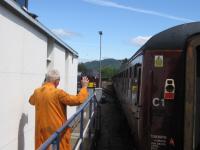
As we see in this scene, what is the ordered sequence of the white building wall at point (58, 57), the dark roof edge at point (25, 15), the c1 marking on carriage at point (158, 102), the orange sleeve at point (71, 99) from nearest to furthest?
the orange sleeve at point (71, 99) → the dark roof edge at point (25, 15) → the c1 marking on carriage at point (158, 102) → the white building wall at point (58, 57)

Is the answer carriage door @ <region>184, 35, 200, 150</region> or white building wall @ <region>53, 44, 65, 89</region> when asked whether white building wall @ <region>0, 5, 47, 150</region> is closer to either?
carriage door @ <region>184, 35, 200, 150</region>

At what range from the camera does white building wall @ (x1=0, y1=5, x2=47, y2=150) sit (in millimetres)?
6477

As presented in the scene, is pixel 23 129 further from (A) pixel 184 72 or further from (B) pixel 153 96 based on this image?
(A) pixel 184 72

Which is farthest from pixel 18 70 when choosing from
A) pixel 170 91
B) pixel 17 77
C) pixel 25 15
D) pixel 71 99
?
pixel 170 91

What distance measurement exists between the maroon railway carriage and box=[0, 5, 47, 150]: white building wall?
2202 millimetres

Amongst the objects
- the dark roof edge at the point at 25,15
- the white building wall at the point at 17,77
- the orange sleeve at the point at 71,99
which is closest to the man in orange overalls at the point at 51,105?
the orange sleeve at the point at 71,99

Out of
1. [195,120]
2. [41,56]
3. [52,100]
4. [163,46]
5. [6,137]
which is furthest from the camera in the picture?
[41,56]

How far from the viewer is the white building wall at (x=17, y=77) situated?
255 inches

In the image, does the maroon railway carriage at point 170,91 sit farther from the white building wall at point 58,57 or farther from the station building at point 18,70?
the white building wall at point 58,57

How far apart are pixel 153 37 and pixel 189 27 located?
0.69 m

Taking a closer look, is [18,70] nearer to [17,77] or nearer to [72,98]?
[17,77]

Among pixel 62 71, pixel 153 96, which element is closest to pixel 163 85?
pixel 153 96

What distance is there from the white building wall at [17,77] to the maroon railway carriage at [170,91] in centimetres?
220

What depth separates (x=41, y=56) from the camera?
379 inches
